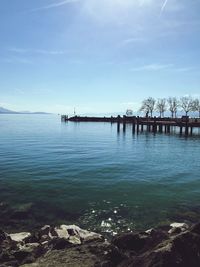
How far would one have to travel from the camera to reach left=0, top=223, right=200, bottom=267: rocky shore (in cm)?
714

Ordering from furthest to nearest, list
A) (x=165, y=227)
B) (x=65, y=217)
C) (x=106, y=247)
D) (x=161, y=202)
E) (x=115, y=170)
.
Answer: (x=115, y=170)
(x=161, y=202)
(x=65, y=217)
(x=165, y=227)
(x=106, y=247)

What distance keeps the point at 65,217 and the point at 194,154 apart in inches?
1056

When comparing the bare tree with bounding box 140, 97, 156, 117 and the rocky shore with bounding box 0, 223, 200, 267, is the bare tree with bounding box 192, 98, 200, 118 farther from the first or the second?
the rocky shore with bounding box 0, 223, 200, 267

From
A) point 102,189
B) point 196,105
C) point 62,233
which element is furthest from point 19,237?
point 196,105

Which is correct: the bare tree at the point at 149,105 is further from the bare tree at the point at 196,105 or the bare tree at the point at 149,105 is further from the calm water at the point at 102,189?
the calm water at the point at 102,189

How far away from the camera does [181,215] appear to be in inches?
647

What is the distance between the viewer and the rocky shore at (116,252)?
714 centimetres

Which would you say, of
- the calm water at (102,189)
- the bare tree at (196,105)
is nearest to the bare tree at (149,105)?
the bare tree at (196,105)

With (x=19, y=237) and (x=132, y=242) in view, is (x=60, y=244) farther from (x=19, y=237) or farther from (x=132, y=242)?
(x=19, y=237)

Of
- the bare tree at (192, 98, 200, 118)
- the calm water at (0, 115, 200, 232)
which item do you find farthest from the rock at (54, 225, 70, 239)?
the bare tree at (192, 98, 200, 118)

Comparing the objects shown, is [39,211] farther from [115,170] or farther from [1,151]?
[1,151]

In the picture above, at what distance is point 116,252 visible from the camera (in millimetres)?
8281

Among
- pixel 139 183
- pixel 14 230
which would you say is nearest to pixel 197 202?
pixel 139 183

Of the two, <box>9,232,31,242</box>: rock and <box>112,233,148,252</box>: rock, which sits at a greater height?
<box>112,233,148,252</box>: rock
